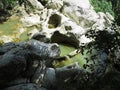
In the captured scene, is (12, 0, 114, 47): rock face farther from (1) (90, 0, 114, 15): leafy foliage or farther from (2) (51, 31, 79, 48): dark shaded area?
(1) (90, 0, 114, 15): leafy foliage

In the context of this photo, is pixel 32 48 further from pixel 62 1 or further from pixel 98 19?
pixel 62 1

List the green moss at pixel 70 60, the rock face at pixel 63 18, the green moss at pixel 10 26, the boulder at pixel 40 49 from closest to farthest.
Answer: the boulder at pixel 40 49
the green moss at pixel 70 60
the rock face at pixel 63 18
the green moss at pixel 10 26

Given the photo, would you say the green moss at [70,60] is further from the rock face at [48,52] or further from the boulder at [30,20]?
the boulder at [30,20]

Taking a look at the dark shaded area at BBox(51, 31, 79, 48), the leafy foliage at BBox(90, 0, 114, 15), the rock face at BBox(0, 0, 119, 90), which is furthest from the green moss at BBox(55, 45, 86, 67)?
the leafy foliage at BBox(90, 0, 114, 15)

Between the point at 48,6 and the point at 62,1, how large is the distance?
99 centimetres

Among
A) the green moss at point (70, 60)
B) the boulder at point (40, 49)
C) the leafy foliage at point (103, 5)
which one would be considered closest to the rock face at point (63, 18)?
the green moss at point (70, 60)

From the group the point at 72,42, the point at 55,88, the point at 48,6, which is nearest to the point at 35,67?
the point at 55,88

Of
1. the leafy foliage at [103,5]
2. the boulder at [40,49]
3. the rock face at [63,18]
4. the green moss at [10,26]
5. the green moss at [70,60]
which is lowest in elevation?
the leafy foliage at [103,5]

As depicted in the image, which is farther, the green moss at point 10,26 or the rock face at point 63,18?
the green moss at point 10,26

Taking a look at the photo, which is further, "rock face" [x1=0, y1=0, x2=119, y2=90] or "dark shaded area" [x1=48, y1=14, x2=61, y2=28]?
"dark shaded area" [x1=48, y1=14, x2=61, y2=28]

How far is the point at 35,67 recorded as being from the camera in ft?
29.3

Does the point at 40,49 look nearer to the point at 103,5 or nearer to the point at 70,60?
the point at 70,60

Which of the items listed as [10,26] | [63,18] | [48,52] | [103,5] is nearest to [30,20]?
[10,26]

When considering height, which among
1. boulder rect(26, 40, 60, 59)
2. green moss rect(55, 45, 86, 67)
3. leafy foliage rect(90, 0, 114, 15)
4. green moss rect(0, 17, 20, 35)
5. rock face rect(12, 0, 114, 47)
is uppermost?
boulder rect(26, 40, 60, 59)
